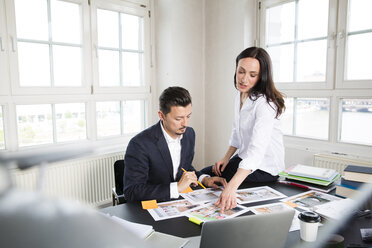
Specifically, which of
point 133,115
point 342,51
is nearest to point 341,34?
point 342,51

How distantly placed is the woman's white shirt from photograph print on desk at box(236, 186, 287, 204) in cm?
12

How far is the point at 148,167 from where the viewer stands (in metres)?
1.60

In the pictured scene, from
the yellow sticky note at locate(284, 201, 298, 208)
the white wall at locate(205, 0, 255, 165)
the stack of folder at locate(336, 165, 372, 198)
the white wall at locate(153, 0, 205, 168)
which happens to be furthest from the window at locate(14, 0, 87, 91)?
the stack of folder at locate(336, 165, 372, 198)

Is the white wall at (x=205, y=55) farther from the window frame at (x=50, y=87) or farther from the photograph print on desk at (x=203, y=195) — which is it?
the photograph print on desk at (x=203, y=195)

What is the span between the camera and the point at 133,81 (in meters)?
3.42

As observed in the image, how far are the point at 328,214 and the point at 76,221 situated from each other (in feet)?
4.16

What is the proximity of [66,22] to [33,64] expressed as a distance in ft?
1.73

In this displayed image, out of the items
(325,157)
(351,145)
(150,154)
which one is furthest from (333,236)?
(351,145)

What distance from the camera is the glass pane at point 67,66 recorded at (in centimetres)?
281

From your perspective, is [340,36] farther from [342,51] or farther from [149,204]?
[149,204]

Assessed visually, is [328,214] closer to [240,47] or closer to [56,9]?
[240,47]

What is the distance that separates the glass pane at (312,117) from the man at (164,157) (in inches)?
69.0

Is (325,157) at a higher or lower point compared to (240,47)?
lower

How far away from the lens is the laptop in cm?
59
